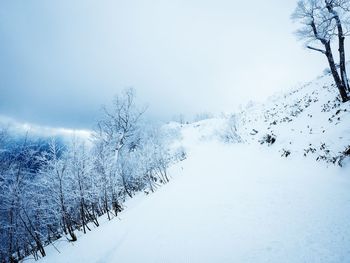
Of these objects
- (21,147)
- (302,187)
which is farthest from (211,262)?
(21,147)

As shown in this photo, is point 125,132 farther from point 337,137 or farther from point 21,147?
point 337,137

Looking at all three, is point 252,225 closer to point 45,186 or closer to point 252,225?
point 252,225

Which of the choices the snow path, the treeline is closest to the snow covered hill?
the snow path

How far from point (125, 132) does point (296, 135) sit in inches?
629

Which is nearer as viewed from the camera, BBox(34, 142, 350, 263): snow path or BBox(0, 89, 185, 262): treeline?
BBox(34, 142, 350, 263): snow path

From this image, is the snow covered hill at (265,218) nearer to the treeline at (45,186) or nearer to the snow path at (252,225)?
the snow path at (252,225)

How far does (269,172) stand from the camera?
30.3ft

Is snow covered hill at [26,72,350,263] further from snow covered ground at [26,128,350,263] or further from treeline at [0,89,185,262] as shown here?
treeline at [0,89,185,262]

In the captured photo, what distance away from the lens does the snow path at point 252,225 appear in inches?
145

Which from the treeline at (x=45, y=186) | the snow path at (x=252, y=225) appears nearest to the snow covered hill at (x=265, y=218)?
the snow path at (x=252, y=225)

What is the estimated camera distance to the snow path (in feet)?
12.1

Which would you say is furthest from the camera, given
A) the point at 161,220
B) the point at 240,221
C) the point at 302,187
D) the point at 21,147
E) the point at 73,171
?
the point at 73,171

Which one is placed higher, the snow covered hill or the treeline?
the treeline

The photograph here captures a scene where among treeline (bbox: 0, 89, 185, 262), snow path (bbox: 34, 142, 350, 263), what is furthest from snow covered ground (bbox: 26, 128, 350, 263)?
treeline (bbox: 0, 89, 185, 262)
